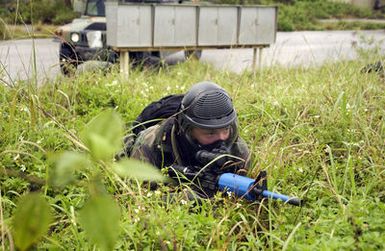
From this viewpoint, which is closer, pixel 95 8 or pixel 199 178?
pixel 199 178

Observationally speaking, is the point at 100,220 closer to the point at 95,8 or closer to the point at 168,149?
the point at 168,149

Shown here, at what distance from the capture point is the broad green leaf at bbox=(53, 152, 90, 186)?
0.57 metres

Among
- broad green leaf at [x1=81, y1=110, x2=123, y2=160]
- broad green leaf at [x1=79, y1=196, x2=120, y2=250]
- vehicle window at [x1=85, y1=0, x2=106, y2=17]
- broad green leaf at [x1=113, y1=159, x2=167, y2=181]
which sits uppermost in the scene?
broad green leaf at [x1=81, y1=110, x2=123, y2=160]

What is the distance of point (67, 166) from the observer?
568 millimetres

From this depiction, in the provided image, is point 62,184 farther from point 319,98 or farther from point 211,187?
point 319,98

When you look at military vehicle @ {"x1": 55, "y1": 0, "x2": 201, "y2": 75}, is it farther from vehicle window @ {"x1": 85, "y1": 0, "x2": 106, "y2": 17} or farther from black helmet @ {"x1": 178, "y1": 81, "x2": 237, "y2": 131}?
black helmet @ {"x1": 178, "y1": 81, "x2": 237, "y2": 131}

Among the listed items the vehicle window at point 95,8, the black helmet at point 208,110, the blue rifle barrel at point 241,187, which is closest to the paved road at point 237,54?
the vehicle window at point 95,8

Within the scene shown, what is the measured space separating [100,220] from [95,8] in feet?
25.7

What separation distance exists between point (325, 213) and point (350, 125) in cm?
132

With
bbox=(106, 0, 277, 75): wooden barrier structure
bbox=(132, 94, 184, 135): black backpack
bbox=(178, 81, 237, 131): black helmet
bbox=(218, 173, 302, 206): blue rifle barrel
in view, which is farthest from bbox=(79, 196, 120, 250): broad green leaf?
bbox=(106, 0, 277, 75): wooden barrier structure

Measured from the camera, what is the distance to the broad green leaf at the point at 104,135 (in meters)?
0.56

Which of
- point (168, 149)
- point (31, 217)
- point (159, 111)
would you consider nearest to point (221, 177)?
point (168, 149)

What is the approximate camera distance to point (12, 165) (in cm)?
275

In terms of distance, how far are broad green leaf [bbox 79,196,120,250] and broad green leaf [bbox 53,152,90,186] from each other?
43 mm
